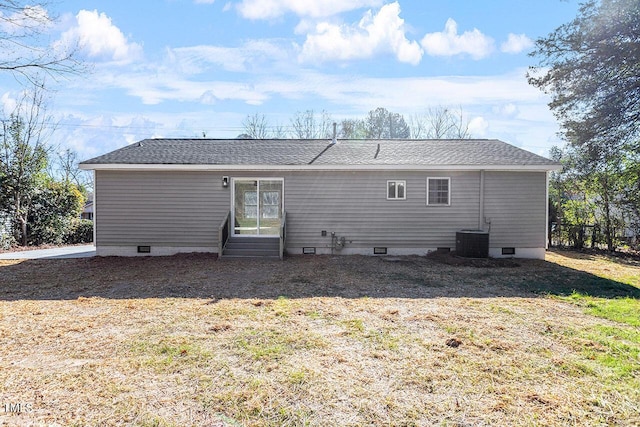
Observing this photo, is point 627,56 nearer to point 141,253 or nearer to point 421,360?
point 421,360

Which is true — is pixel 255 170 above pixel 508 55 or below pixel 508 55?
below

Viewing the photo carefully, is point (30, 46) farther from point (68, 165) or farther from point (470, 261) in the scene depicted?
point (68, 165)

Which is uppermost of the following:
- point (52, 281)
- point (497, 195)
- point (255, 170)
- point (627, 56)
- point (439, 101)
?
point (439, 101)

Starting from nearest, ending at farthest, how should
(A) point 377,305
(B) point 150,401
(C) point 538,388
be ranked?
Result: (B) point 150,401
(C) point 538,388
(A) point 377,305

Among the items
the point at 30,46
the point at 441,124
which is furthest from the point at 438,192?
the point at 441,124

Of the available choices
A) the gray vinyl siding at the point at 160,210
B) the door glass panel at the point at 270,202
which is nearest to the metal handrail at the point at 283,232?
the door glass panel at the point at 270,202

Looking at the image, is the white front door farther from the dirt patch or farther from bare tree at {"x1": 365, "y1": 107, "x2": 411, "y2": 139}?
bare tree at {"x1": 365, "y1": 107, "x2": 411, "y2": 139}

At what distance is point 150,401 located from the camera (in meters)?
2.70

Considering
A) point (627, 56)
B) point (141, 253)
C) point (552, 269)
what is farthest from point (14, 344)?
point (627, 56)

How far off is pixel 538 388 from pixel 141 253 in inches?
401

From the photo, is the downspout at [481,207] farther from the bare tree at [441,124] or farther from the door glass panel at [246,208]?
the bare tree at [441,124]

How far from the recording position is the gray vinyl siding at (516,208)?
10180 millimetres

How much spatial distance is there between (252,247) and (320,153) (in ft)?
12.0

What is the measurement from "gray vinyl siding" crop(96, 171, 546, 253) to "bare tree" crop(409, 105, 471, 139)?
21.1m
